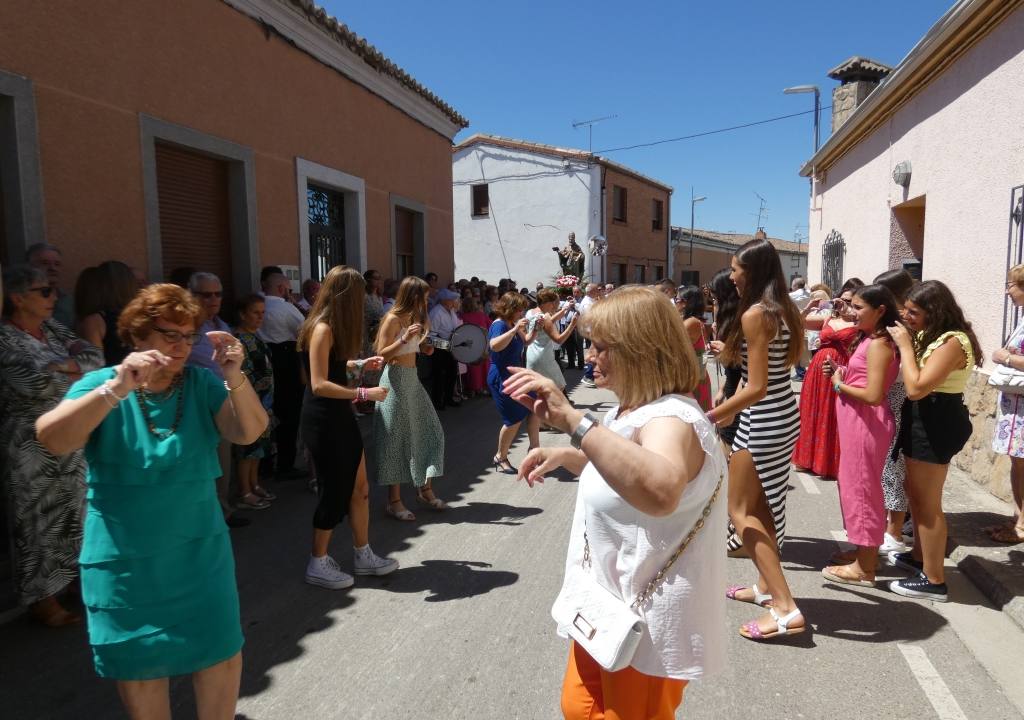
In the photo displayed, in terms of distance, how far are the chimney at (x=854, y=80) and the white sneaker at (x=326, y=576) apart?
14661 mm

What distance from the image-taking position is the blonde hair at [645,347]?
1.74 meters

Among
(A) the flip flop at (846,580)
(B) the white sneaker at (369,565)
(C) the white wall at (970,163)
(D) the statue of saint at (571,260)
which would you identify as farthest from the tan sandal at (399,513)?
(D) the statue of saint at (571,260)

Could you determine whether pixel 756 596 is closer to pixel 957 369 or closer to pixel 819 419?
pixel 957 369

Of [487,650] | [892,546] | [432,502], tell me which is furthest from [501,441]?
[892,546]

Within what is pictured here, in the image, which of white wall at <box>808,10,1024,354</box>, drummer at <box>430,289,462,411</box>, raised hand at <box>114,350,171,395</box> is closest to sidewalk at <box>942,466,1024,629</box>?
white wall at <box>808,10,1024,354</box>

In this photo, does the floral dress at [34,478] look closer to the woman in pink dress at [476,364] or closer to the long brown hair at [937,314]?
the long brown hair at [937,314]

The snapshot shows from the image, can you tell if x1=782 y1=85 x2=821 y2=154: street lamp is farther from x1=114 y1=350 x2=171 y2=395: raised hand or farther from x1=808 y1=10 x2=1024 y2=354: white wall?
x1=114 y1=350 x2=171 y2=395: raised hand

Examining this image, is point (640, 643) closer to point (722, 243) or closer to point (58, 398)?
point (58, 398)

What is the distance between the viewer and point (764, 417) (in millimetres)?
3289

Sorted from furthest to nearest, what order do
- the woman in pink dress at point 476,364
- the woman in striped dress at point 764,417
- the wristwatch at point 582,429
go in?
the woman in pink dress at point 476,364, the woman in striped dress at point 764,417, the wristwatch at point 582,429

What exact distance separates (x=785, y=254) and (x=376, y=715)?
4642 cm

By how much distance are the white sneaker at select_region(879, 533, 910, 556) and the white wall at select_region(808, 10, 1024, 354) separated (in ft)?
9.14

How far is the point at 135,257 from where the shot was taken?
5.84m

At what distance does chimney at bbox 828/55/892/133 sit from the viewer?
1444 cm
